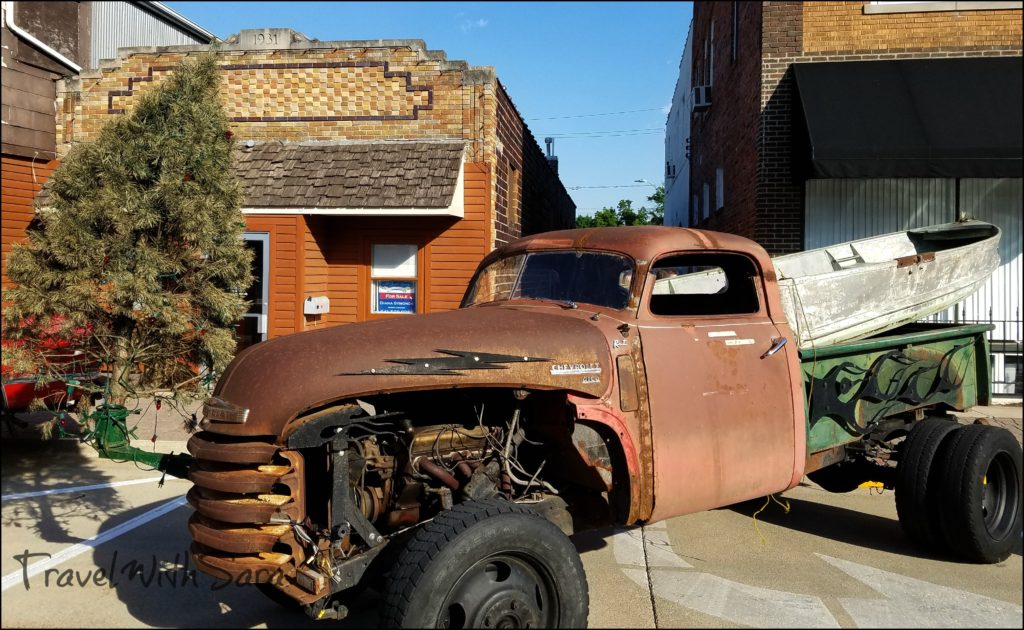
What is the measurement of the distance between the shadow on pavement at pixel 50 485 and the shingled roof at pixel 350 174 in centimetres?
486

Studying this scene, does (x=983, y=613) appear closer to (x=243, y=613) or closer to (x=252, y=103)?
(x=243, y=613)

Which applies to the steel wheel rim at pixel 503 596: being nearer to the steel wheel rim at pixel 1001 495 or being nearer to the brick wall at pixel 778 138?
the steel wheel rim at pixel 1001 495

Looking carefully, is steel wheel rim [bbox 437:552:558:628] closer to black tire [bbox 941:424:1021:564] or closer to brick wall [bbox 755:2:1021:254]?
black tire [bbox 941:424:1021:564]

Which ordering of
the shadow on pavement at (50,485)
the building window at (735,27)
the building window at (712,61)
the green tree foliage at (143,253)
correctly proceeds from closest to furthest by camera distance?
the shadow on pavement at (50,485)
the green tree foliage at (143,253)
the building window at (735,27)
the building window at (712,61)

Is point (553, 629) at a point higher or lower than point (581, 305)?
lower

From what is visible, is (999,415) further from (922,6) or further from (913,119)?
(922,6)

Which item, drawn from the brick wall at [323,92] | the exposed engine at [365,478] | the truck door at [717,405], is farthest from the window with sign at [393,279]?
the exposed engine at [365,478]

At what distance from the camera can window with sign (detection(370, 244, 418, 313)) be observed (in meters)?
10.9

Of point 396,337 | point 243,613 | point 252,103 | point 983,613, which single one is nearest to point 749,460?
point 983,613

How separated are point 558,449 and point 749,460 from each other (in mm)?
1143

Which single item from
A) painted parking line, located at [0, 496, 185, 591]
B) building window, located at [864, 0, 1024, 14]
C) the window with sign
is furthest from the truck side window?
building window, located at [864, 0, 1024, 14]

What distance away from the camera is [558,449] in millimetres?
3943

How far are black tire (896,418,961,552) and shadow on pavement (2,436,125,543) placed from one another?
16.6ft

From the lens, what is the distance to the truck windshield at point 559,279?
4211 mm
